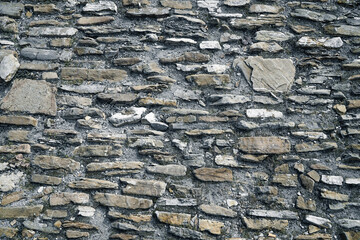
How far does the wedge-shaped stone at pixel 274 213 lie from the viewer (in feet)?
8.68

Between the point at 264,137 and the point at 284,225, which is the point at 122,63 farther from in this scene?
the point at 284,225

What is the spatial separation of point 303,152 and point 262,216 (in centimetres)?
69

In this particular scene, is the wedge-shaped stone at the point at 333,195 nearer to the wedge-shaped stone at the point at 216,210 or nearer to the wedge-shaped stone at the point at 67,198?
the wedge-shaped stone at the point at 216,210

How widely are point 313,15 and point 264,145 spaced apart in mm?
1496

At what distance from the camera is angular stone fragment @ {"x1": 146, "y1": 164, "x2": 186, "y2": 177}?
2.73 metres

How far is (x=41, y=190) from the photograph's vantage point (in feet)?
8.82

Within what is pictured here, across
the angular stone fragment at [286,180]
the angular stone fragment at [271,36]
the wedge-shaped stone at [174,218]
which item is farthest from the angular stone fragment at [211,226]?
the angular stone fragment at [271,36]

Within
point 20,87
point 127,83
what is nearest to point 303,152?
point 127,83

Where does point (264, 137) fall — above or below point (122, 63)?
below

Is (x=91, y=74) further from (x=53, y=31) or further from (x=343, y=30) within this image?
(x=343, y=30)

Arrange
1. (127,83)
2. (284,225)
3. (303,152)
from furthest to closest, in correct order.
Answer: (127,83) < (303,152) < (284,225)

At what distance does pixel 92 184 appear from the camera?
8.82 feet

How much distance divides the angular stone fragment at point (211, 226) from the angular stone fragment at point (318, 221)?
28.5 inches

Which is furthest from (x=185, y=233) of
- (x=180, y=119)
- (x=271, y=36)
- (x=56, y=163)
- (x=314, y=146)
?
(x=271, y=36)
